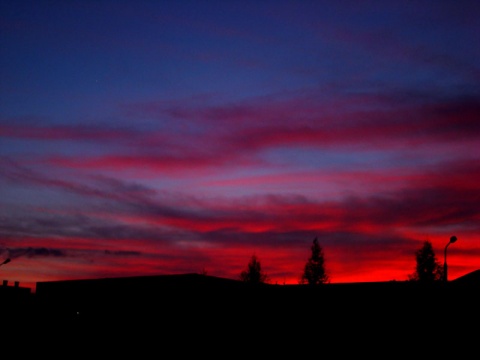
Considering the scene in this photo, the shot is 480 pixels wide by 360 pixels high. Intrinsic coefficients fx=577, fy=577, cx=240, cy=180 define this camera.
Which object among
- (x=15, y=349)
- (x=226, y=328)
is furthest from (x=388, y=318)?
(x=15, y=349)

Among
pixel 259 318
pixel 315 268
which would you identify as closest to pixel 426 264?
pixel 315 268

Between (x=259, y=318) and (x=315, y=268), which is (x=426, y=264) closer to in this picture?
(x=315, y=268)

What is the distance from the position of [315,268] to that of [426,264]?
13.6m

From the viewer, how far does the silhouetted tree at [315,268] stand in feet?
241

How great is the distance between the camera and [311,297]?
32.9 metres

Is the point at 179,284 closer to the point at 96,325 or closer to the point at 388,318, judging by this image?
the point at 96,325

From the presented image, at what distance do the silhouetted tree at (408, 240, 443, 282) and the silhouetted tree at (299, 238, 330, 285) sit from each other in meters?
11.0

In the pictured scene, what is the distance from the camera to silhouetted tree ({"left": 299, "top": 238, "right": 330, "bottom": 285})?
73.5 m

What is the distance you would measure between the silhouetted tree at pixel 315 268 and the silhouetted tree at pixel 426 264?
1102 centimetres

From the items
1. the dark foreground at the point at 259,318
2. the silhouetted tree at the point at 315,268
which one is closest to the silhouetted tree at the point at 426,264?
the silhouetted tree at the point at 315,268

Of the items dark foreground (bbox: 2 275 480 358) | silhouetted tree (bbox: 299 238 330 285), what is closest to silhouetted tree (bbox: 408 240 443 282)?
silhouetted tree (bbox: 299 238 330 285)

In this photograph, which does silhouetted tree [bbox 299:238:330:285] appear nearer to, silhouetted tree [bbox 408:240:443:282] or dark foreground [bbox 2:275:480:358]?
silhouetted tree [bbox 408:240:443:282]

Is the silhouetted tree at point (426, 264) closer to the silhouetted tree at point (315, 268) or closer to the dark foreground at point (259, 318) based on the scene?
the silhouetted tree at point (315, 268)

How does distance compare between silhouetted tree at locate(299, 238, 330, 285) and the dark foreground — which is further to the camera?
silhouetted tree at locate(299, 238, 330, 285)
